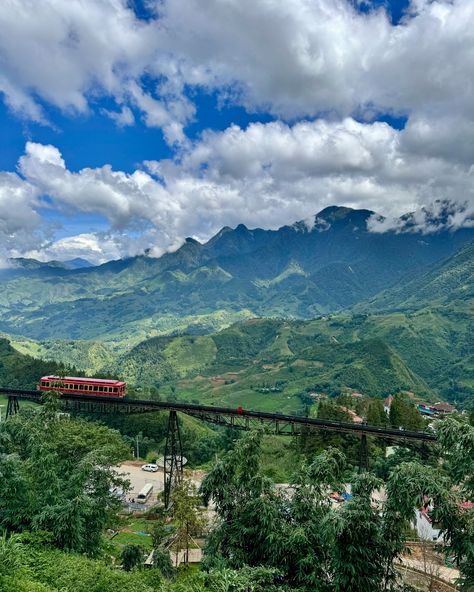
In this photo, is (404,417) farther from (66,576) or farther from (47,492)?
(66,576)

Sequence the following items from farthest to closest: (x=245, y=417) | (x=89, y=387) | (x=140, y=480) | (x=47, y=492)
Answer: (x=140, y=480) < (x=89, y=387) < (x=245, y=417) < (x=47, y=492)

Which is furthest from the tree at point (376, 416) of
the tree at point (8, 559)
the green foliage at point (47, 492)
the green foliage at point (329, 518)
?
the tree at point (8, 559)

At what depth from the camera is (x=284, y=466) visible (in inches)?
3327

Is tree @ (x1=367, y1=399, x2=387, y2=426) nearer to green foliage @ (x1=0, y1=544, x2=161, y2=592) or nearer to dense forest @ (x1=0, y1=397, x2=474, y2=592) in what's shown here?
dense forest @ (x1=0, y1=397, x2=474, y2=592)

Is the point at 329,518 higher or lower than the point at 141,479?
higher

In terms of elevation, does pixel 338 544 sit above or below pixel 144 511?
above

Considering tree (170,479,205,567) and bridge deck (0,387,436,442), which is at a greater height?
bridge deck (0,387,436,442)

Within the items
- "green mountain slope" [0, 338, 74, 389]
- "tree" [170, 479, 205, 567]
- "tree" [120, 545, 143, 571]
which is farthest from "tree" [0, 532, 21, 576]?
"green mountain slope" [0, 338, 74, 389]

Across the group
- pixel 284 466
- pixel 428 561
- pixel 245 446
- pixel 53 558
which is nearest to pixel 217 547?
pixel 245 446

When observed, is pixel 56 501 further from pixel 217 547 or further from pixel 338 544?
pixel 338 544

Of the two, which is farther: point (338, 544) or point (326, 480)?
point (326, 480)

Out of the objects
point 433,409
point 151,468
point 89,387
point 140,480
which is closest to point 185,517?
point 89,387

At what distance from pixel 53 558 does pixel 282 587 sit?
1183cm

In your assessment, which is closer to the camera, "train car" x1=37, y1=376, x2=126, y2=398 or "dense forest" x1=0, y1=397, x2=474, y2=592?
"dense forest" x1=0, y1=397, x2=474, y2=592
